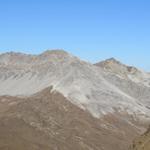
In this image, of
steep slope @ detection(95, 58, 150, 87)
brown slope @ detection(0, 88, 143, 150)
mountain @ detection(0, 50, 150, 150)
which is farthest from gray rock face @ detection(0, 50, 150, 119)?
brown slope @ detection(0, 88, 143, 150)

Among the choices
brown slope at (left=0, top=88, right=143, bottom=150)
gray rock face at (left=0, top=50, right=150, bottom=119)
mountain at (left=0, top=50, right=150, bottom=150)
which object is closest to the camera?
brown slope at (left=0, top=88, right=143, bottom=150)

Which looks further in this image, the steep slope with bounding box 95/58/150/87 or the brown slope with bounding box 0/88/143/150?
the steep slope with bounding box 95/58/150/87

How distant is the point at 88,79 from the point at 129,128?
101 ft

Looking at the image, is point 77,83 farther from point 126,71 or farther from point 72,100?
point 126,71

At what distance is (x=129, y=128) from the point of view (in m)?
120

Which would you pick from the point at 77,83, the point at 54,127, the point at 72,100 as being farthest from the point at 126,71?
the point at 54,127

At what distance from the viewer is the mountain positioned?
350ft

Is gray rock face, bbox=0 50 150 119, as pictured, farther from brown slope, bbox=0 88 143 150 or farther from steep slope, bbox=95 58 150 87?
brown slope, bbox=0 88 143 150

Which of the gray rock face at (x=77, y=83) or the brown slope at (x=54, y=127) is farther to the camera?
the gray rock face at (x=77, y=83)

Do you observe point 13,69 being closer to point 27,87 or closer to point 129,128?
point 27,87

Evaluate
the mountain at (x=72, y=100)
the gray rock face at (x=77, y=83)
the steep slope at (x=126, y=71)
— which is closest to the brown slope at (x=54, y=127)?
the mountain at (x=72, y=100)

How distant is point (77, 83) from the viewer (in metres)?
140

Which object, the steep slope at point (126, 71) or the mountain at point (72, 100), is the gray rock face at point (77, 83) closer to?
the mountain at point (72, 100)

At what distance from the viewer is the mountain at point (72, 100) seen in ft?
350
